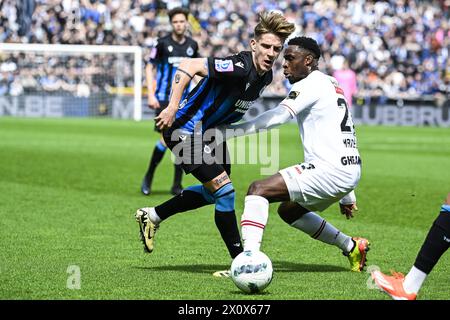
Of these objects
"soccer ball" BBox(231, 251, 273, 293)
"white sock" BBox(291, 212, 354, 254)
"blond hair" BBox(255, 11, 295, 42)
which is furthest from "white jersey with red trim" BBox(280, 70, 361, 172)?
"soccer ball" BBox(231, 251, 273, 293)

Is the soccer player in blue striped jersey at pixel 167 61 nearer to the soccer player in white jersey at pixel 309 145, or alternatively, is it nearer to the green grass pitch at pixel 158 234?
the green grass pitch at pixel 158 234

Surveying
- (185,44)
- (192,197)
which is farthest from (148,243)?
(185,44)

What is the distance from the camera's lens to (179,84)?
7.71 meters

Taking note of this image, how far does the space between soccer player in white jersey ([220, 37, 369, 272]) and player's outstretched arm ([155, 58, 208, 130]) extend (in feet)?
1.61

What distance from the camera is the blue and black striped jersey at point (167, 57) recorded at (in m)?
14.2

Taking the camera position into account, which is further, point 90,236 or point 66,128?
point 66,128

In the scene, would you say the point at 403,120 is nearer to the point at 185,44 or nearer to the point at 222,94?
the point at 185,44

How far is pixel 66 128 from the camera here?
3014 centimetres

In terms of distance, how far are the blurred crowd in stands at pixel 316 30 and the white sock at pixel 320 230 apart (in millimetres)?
27092

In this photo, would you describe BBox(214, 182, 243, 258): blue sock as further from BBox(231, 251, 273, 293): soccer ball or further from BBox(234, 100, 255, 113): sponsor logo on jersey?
BBox(231, 251, 273, 293): soccer ball

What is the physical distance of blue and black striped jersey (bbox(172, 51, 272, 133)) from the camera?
771 centimetres

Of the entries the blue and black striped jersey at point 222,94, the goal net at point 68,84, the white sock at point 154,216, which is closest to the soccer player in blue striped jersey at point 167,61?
the white sock at point 154,216

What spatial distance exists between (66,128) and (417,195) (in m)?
17.9

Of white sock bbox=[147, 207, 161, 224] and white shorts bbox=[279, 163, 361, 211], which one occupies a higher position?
white shorts bbox=[279, 163, 361, 211]
